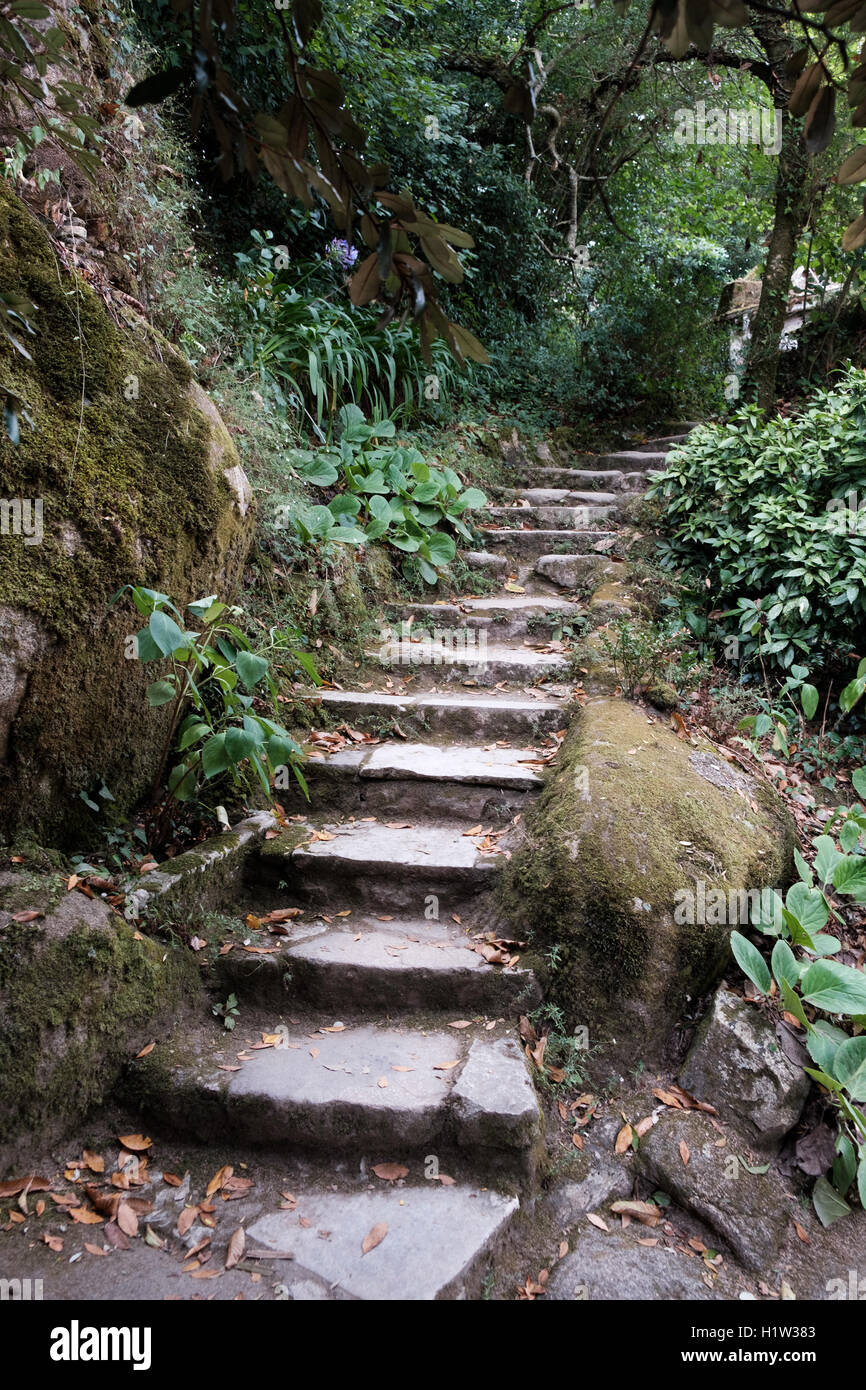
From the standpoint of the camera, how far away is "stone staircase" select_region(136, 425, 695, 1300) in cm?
209

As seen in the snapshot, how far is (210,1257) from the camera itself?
196cm

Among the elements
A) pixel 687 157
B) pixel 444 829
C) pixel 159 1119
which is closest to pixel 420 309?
pixel 159 1119

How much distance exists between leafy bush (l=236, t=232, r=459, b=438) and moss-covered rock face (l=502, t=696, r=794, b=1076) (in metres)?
3.08

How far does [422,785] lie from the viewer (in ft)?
11.2

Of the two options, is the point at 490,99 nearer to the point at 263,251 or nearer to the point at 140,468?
the point at 263,251

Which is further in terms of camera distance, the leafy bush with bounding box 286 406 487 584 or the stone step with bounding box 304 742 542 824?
the leafy bush with bounding box 286 406 487 584

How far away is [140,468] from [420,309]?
2.02 metres

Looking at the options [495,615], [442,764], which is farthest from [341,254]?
[442,764]

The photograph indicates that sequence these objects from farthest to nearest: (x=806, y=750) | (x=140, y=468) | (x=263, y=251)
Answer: (x=263, y=251)
(x=806, y=750)
(x=140, y=468)

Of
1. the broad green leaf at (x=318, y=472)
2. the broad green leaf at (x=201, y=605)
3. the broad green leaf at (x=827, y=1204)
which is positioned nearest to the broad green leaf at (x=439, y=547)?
the broad green leaf at (x=318, y=472)

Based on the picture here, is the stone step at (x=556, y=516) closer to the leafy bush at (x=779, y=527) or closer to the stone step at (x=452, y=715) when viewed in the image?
the leafy bush at (x=779, y=527)

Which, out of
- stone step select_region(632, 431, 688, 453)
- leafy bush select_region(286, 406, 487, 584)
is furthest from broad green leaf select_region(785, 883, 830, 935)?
stone step select_region(632, 431, 688, 453)

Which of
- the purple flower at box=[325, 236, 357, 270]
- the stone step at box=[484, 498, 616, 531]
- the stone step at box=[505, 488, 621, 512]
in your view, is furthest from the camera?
the stone step at box=[505, 488, 621, 512]

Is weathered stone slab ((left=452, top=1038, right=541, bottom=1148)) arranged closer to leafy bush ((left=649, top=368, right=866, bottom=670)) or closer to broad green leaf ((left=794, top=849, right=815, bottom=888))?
broad green leaf ((left=794, top=849, right=815, bottom=888))
